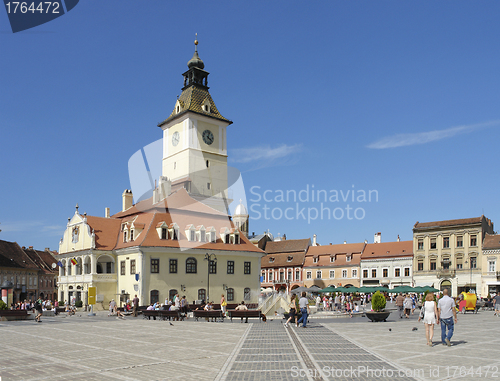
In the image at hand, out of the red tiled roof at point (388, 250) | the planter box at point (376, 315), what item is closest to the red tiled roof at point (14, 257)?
the red tiled roof at point (388, 250)

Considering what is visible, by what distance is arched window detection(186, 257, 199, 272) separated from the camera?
1924 inches

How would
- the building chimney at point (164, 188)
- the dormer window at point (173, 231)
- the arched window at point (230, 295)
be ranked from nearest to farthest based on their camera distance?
the dormer window at point (173, 231) < the arched window at point (230, 295) < the building chimney at point (164, 188)

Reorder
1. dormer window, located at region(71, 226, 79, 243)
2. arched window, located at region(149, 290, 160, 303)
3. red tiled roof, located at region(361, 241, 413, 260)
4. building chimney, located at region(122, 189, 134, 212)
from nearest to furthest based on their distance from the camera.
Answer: arched window, located at region(149, 290, 160, 303), dormer window, located at region(71, 226, 79, 243), building chimney, located at region(122, 189, 134, 212), red tiled roof, located at region(361, 241, 413, 260)

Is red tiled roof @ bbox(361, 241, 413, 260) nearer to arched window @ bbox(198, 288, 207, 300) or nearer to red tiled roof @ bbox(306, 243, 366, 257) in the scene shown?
red tiled roof @ bbox(306, 243, 366, 257)

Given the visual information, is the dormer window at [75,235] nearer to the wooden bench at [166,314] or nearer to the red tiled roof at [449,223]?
the wooden bench at [166,314]

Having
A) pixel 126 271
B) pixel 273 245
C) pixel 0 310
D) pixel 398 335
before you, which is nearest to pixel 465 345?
pixel 398 335

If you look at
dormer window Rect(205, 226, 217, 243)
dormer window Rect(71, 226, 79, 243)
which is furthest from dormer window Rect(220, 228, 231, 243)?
dormer window Rect(71, 226, 79, 243)

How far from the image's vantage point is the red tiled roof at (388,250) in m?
79.8

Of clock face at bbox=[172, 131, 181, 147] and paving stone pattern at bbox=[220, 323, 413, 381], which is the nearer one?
paving stone pattern at bbox=[220, 323, 413, 381]

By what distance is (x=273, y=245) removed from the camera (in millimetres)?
99312

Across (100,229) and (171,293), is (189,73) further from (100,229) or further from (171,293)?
(171,293)

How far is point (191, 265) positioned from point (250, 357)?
3646 cm

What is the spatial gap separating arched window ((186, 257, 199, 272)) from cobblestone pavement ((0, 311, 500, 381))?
29.2 meters

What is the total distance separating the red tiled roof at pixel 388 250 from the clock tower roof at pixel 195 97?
33.2 m
